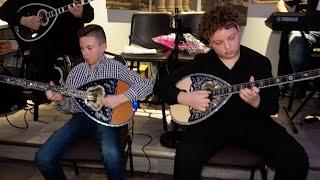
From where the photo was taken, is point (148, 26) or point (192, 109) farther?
point (148, 26)

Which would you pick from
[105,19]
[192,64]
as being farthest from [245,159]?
[105,19]

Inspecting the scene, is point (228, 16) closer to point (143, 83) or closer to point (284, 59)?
point (143, 83)

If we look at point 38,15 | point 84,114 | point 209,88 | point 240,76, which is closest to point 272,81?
point 240,76

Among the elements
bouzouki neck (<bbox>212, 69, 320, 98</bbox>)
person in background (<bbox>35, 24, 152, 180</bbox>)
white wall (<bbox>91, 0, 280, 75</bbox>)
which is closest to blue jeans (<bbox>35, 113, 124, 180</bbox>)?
person in background (<bbox>35, 24, 152, 180</bbox>)

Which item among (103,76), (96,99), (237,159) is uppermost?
(103,76)

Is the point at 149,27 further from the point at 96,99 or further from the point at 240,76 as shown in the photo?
the point at 240,76

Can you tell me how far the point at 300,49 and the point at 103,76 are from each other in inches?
67.5

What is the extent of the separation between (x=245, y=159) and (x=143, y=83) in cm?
71

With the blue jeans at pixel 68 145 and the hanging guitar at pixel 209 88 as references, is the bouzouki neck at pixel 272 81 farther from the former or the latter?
the blue jeans at pixel 68 145

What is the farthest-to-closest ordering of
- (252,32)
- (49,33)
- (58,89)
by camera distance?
(252,32) → (49,33) → (58,89)

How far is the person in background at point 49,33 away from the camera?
3.02 meters

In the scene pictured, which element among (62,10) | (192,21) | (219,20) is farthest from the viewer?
(192,21)

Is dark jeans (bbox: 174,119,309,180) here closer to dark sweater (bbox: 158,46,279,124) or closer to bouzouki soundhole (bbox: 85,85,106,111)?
dark sweater (bbox: 158,46,279,124)

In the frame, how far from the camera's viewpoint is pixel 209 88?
6.48 ft
